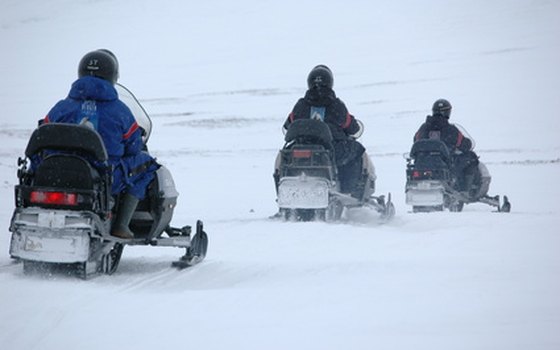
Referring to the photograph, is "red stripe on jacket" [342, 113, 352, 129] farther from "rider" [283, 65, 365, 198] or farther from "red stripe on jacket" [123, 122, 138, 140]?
"red stripe on jacket" [123, 122, 138, 140]

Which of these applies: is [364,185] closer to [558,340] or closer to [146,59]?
[558,340]

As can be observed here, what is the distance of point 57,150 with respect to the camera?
486 centimetres

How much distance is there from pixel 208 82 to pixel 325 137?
35.7 m

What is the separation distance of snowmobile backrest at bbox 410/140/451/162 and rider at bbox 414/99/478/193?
54 cm

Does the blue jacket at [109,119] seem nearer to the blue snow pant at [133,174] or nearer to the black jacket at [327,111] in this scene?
the blue snow pant at [133,174]

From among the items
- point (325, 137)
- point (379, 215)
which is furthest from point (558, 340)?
point (379, 215)

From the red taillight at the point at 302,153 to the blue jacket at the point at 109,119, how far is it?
151 inches

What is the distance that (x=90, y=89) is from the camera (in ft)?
16.5

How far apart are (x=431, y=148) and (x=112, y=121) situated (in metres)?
6.90

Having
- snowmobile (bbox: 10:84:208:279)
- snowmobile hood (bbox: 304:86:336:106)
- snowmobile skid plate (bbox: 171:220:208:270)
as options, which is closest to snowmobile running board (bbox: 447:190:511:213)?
snowmobile hood (bbox: 304:86:336:106)

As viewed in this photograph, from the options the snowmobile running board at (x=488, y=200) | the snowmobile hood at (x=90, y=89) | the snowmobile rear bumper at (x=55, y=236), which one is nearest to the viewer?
the snowmobile rear bumper at (x=55, y=236)

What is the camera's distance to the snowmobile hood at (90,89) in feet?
16.5

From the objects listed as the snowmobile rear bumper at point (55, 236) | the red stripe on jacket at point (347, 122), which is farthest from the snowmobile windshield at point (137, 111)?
the red stripe on jacket at point (347, 122)

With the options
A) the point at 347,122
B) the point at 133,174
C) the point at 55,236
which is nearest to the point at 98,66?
the point at 133,174
